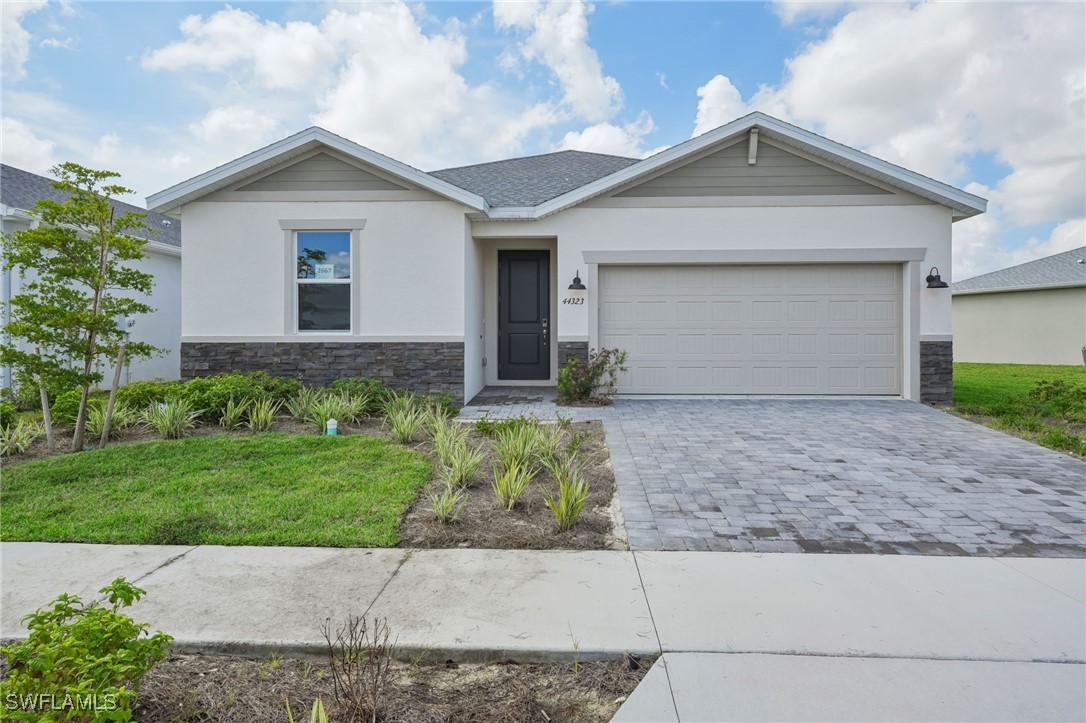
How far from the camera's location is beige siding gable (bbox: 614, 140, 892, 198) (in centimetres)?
1024

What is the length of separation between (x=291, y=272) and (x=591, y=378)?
17.3 ft

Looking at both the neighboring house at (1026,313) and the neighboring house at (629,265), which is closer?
the neighboring house at (629,265)

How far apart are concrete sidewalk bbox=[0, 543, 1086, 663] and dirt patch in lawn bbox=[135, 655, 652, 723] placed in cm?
9

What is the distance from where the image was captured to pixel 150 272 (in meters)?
14.4

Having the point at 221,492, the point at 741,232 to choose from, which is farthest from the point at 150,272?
the point at 741,232

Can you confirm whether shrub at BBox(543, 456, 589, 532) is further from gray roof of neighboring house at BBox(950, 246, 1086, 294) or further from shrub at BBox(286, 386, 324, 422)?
gray roof of neighboring house at BBox(950, 246, 1086, 294)

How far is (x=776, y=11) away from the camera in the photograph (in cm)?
1166

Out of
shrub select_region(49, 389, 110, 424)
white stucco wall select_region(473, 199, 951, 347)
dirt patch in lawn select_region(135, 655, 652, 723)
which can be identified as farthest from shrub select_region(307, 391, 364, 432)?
dirt patch in lawn select_region(135, 655, 652, 723)

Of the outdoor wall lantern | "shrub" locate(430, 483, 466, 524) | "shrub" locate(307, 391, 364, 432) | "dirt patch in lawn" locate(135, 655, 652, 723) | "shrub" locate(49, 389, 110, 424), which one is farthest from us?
the outdoor wall lantern

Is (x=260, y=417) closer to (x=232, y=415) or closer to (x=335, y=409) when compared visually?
(x=232, y=415)

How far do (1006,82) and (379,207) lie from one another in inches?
465

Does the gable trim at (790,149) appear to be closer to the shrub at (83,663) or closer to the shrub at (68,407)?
the shrub at (68,407)

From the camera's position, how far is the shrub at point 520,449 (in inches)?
224

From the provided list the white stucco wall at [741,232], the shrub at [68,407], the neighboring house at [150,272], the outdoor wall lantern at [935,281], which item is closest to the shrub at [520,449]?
the white stucco wall at [741,232]
